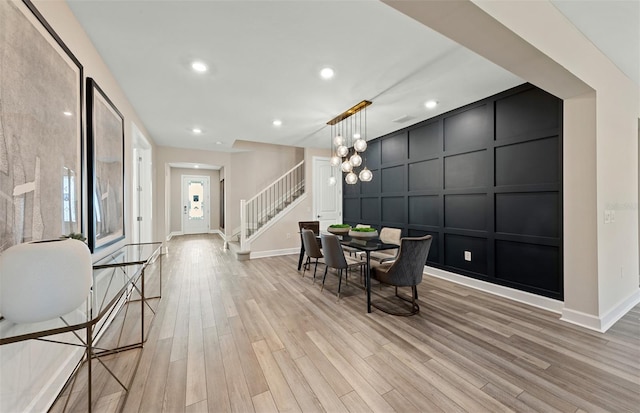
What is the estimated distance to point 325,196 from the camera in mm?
6391

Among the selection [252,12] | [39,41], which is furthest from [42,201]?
[252,12]

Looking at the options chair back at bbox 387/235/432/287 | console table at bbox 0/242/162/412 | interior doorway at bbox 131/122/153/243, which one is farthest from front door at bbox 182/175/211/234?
chair back at bbox 387/235/432/287

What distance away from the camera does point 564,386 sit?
5.28 feet

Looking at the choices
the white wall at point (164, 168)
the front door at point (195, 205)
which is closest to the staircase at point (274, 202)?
the white wall at point (164, 168)

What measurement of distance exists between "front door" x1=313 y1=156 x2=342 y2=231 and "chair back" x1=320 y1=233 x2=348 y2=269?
3.03 m

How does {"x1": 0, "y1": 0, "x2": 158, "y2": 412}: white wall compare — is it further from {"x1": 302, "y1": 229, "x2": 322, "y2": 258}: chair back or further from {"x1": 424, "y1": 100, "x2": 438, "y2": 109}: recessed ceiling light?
{"x1": 424, "y1": 100, "x2": 438, "y2": 109}: recessed ceiling light

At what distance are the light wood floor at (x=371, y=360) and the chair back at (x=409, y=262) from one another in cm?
43

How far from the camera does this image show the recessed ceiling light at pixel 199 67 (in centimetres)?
243

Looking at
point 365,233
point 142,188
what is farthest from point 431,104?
point 142,188

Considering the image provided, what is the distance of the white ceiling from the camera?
1800 mm

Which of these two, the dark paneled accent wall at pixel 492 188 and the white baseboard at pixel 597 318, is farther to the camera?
the dark paneled accent wall at pixel 492 188

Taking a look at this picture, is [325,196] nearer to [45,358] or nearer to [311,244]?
[311,244]

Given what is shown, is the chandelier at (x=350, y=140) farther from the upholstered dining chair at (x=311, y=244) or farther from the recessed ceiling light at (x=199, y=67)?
the recessed ceiling light at (x=199, y=67)

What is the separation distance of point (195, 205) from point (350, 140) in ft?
23.8
